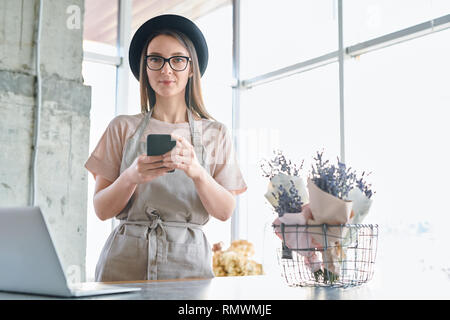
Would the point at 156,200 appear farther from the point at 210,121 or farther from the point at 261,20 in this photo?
the point at 261,20

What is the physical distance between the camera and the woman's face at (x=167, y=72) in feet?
5.64

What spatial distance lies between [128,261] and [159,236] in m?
0.12

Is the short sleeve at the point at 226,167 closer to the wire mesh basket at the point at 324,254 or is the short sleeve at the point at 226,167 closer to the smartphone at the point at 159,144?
the smartphone at the point at 159,144

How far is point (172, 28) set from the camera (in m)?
1.78

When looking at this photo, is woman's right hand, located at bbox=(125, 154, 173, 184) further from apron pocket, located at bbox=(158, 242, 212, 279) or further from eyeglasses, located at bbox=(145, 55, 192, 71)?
eyeglasses, located at bbox=(145, 55, 192, 71)

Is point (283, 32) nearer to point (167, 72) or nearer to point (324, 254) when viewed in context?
point (167, 72)

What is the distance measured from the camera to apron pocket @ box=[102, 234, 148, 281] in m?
1.61

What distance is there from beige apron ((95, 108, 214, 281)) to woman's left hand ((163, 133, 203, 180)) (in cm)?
19

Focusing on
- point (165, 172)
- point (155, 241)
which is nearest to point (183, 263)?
point (155, 241)

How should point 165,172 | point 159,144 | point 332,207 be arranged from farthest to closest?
point 165,172, point 159,144, point 332,207

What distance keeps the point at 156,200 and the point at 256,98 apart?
3.93 m

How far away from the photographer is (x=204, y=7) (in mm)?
5449
